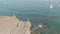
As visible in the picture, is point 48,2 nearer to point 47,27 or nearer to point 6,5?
point 47,27

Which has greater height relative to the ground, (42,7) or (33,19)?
(42,7)

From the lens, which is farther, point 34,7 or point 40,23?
point 34,7

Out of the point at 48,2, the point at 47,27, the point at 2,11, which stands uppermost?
the point at 48,2

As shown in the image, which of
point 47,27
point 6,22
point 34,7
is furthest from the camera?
point 34,7

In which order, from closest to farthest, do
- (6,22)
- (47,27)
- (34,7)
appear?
(6,22), (47,27), (34,7)

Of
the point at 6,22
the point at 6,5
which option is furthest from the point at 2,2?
the point at 6,22

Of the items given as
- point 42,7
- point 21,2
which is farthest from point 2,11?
point 42,7

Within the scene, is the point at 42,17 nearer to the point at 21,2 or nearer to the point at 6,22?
the point at 21,2
